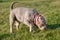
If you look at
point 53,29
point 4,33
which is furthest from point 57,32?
point 4,33

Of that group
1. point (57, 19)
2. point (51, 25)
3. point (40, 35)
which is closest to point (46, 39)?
point (40, 35)

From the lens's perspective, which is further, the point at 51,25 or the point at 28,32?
the point at 51,25

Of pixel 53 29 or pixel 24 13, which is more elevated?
pixel 24 13

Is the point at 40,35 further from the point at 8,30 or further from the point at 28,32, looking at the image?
the point at 8,30

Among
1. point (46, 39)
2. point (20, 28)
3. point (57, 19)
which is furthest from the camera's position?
point (57, 19)

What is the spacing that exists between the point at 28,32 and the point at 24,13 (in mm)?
723

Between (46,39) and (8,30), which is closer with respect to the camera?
(46,39)

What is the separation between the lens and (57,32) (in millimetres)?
8430

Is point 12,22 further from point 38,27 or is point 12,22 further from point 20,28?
point 38,27

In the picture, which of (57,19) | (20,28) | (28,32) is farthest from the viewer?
(57,19)

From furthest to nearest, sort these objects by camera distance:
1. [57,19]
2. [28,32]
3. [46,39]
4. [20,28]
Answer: [57,19] → [20,28] → [28,32] → [46,39]

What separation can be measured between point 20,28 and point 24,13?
75 centimetres

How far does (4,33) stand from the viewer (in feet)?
29.5

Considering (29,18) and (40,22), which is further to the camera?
(29,18)
